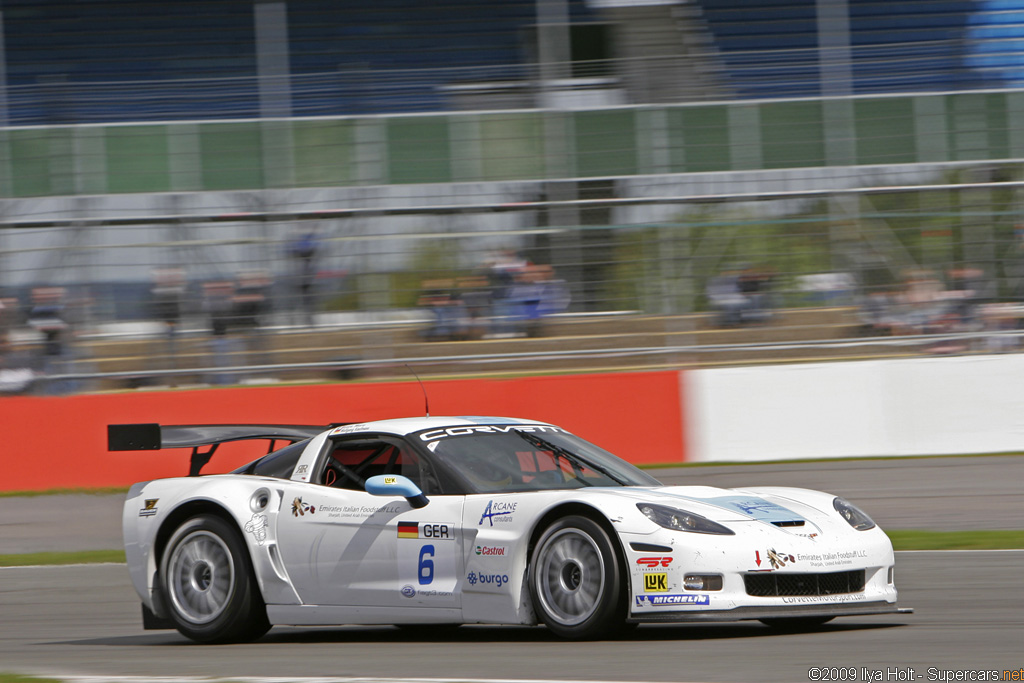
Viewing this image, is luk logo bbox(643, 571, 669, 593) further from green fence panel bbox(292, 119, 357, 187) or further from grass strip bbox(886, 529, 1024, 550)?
green fence panel bbox(292, 119, 357, 187)

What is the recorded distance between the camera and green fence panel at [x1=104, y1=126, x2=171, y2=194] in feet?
50.3

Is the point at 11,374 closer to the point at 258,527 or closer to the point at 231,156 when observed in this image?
the point at 231,156

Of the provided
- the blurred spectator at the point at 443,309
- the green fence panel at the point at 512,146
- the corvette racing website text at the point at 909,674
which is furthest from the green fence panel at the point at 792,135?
the corvette racing website text at the point at 909,674

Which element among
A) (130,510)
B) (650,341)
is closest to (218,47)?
(650,341)

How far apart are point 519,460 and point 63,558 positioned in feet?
20.5

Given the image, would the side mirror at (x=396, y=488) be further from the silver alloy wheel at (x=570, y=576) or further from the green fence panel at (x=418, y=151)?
the green fence panel at (x=418, y=151)

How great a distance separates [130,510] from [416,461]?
171cm

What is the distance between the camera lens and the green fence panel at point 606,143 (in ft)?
50.8

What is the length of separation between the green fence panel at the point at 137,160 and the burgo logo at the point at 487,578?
425 inches

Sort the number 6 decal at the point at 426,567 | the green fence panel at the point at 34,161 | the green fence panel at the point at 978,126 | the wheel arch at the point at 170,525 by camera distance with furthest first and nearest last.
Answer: the green fence panel at the point at 978,126 < the green fence panel at the point at 34,161 < the wheel arch at the point at 170,525 < the number 6 decal at the point at 426,567

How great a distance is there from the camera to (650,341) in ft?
47.4

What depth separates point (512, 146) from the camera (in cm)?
1552

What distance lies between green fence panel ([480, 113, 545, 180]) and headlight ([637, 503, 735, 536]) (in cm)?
1026

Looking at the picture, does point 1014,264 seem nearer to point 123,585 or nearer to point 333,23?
point 123,585
